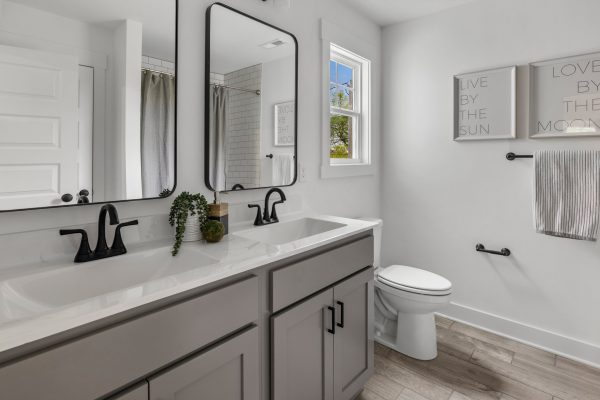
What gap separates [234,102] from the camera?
168cm

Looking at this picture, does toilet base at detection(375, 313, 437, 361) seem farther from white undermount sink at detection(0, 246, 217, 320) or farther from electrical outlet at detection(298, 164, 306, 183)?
white undermount sink at detection(0, 246, 217, 320)

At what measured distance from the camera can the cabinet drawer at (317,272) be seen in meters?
1.23

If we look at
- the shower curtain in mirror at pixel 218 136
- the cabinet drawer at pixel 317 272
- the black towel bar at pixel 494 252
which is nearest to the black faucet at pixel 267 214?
the shower curtain in mirror at pixel 218 136

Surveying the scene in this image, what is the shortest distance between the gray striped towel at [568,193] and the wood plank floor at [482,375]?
0.82m

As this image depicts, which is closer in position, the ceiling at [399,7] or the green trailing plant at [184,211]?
the green trailing plant at [184,211]

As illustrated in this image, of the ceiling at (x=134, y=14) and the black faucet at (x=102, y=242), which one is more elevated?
the ceiling at (x=134, y=14)

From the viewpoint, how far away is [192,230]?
141 cm

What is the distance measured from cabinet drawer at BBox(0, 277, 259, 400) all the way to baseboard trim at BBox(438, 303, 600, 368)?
2.16m

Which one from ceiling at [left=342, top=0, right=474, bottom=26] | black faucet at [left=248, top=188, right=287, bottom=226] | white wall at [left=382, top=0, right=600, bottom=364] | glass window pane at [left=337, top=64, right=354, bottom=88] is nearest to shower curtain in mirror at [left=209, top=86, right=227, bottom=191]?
black faucet at [left=248, top=188, right=287, bottom=226]

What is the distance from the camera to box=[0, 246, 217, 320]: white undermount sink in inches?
36.1

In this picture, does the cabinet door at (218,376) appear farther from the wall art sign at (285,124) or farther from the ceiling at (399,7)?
the ceiling at (399,7)

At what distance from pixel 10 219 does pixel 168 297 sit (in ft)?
2.05

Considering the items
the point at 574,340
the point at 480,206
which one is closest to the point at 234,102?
the point at 480,206

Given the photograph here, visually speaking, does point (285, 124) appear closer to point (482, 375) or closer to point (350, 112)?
point (350, 112)
